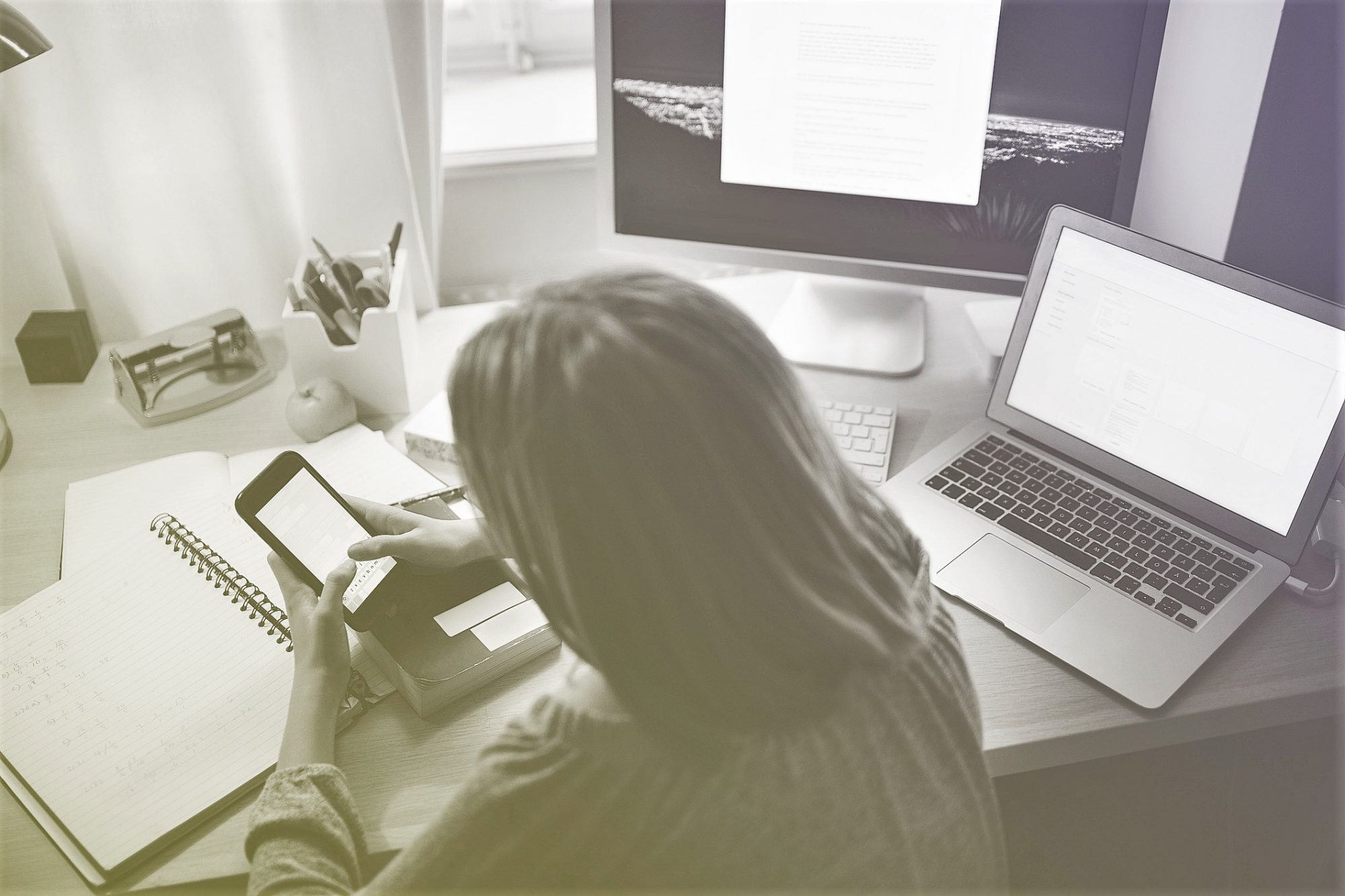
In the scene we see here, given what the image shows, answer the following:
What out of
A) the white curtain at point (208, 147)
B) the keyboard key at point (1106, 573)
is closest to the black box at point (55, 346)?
the white curtain at point (208, 147)

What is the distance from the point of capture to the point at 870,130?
103 centimetres

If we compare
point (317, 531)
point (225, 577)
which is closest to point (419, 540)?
point (317, 531)

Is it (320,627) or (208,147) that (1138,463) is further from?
(208,147)

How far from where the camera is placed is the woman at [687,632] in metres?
0.49

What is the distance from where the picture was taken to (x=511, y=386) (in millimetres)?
493

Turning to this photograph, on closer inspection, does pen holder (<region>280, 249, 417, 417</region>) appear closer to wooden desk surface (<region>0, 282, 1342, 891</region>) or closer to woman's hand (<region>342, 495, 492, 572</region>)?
wooden desk surface (<region>0, 282, 1342, 891</region>)

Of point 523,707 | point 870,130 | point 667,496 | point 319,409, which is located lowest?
point 523,707

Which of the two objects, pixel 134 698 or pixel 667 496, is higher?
pixel 667 496

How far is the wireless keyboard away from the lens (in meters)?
0.99

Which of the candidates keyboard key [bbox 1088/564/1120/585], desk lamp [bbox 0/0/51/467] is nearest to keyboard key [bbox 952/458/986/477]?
keyboard key [bbox 1088/564/1120/585]

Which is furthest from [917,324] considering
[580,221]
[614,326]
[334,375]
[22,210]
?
[22,210]

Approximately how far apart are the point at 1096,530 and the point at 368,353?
750 mm

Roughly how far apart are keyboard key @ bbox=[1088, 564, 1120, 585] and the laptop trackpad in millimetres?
17

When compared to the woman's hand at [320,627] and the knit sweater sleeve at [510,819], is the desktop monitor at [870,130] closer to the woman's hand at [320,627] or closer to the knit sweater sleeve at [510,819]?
the woman's hand at [320,627]
